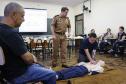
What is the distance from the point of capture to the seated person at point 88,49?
398cm

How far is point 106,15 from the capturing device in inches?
348

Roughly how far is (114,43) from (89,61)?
360cm

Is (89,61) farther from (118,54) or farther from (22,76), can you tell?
(118,54)

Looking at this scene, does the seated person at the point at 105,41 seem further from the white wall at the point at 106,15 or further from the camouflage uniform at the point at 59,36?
the camouflage uniform at the point at 59,36

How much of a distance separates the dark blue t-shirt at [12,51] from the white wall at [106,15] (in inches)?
264

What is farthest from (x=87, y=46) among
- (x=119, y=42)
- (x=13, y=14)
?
(x=119, y=42)

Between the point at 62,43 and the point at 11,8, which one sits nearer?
the point at 11,8

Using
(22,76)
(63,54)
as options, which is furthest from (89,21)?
(22,76)

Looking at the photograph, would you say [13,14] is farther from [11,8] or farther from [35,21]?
[35,21]

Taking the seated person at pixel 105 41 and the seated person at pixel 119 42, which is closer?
the seated person at pixel 119 42

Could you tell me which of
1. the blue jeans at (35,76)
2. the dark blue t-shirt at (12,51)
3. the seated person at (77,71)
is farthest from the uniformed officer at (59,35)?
the dark blue t-shirt at (12,51)

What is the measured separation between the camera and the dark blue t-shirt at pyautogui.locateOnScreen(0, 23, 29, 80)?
1.68 metres

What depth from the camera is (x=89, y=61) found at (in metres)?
4.08

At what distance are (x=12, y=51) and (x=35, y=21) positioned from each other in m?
8.55
